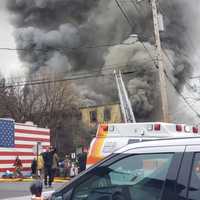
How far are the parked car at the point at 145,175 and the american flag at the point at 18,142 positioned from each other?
23.3 metres

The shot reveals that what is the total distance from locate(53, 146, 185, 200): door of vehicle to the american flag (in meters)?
23.3

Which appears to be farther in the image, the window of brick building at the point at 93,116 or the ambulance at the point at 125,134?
the window of brick building at the point at 93,116

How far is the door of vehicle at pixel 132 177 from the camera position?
2.99 metres

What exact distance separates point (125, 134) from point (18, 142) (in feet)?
62.6

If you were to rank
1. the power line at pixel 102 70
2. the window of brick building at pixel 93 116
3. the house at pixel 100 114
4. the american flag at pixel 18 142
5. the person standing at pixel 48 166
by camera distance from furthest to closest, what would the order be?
the window of brick building at pixel 93 116
the house at pixel 100 114
the power line at pixel 102 70
the american flag at pixel 18 142
the person standing at pixel 48 166

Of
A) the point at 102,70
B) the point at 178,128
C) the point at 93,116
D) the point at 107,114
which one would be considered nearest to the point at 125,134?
the point at 178,128

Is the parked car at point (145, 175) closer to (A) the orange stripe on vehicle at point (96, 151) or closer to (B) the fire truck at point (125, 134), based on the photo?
(B) the fire truck at point (125, 134)

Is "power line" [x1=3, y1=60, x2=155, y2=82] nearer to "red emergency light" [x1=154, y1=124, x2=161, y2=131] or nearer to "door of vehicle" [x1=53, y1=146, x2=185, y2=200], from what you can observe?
"red emergency light" [x1=154, y1=124, x2=161, y2=131]

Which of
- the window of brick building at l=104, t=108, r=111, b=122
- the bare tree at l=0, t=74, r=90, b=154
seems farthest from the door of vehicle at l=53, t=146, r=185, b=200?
the window of brick building at l=104, t=108, r=111, b=122

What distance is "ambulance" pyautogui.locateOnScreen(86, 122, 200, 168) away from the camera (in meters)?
9.57

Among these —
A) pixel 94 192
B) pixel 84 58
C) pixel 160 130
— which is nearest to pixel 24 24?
pixel 84 58

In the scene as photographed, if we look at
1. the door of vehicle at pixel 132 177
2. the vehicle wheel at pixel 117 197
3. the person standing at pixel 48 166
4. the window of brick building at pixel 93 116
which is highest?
the window of brick building at pixel 93 116

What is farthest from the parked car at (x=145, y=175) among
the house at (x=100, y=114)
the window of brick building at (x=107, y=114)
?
the window of brick building at (x=107, y=114)

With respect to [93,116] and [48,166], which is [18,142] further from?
[93,116]
